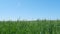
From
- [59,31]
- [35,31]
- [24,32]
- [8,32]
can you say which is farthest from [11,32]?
[59,31]

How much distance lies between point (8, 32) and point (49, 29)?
203 cm

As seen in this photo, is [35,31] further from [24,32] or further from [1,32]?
[1,32]

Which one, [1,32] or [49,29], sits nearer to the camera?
[1,32]

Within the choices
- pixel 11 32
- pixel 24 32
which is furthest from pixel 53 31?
pixel 11 32

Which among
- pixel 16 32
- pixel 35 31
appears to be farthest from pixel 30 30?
pixel 16 32

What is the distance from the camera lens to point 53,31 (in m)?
7.43

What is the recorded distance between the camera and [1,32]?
22.9 ft

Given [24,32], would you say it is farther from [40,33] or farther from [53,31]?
[53,31]

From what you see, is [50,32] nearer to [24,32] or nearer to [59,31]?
[59,31]

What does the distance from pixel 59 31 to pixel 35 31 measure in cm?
114

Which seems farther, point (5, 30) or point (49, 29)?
point (49, 29)

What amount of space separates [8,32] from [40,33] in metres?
1.40

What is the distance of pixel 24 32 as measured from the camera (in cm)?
698

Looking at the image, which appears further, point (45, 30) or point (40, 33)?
point (45, 30)
